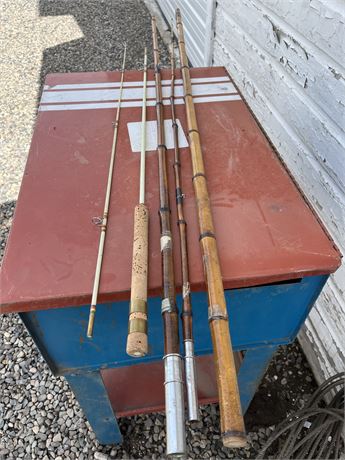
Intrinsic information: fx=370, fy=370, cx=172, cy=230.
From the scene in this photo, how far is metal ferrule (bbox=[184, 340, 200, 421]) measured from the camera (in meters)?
0.89

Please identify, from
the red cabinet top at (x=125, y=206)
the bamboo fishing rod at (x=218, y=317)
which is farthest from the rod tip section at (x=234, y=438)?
the red cabinet top at (x=125, y=206)

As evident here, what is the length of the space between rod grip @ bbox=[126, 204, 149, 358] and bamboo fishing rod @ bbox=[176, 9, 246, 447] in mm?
188

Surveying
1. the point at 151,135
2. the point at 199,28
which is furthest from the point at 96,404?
the point at 199,28

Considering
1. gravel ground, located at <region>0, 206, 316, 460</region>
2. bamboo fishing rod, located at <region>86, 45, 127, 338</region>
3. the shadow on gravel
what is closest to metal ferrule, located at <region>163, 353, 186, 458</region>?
bamboo fishing rod, located at <region>86, 45, 127, 338</region>

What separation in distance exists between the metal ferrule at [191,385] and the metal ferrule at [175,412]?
0.02 meters

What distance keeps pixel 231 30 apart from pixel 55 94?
1.95 meters

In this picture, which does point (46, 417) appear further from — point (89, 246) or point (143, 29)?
point (143, 29)

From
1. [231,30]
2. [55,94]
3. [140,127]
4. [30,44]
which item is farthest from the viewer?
[30,44]

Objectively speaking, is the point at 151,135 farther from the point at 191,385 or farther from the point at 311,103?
the point at 191,385

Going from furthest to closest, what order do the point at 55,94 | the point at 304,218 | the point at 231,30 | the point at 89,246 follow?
the point at 231,30
the point at 55,94
the point at 304,218
the point at 89,246

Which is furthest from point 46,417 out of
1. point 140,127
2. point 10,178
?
point 10,178

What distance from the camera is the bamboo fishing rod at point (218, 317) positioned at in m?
0.83

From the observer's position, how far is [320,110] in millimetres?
1967

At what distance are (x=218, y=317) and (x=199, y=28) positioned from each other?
4086 millimetres
